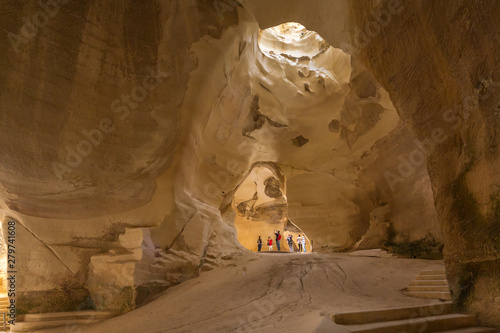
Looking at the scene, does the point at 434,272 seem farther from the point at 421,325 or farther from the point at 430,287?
the point at 421,325

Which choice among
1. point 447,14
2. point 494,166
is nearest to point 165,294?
point 494,166

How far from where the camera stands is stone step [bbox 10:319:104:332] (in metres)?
5.59

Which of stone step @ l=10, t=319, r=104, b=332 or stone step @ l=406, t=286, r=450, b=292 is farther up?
stone step @ l=406, t=286, r=450, b=292

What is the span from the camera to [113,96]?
5910mm

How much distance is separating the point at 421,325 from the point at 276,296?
2.36 m

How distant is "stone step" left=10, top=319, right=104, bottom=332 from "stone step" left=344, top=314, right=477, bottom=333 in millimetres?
4923

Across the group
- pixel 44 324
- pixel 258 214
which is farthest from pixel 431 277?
pixel 258 214

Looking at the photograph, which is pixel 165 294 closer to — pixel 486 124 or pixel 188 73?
pixel 188 73

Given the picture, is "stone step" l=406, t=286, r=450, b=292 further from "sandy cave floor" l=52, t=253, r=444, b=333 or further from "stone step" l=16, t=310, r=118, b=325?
"stone step" l=16, t=310, r=118, b=325

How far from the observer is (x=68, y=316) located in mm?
5887

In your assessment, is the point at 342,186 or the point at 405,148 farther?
the point at 342,186

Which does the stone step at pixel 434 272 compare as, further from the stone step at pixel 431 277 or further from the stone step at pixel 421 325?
the stone step at pixel 421 325

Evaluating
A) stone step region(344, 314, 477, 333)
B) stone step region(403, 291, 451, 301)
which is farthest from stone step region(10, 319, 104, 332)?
stone step region(403, 291, 451, 301)

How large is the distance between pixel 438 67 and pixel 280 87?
8687mm
